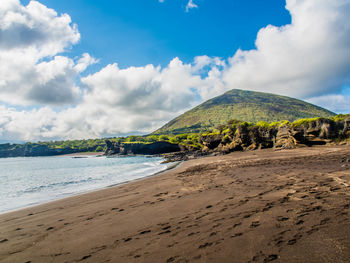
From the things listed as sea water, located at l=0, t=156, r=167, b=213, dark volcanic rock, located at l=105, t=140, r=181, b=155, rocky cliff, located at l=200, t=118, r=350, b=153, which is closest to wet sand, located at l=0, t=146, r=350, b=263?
sea water, located at l=0, t=156, r=167, b=213

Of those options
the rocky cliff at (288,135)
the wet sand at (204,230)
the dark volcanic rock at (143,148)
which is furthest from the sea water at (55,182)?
the dark volcanic rock at (143,148)

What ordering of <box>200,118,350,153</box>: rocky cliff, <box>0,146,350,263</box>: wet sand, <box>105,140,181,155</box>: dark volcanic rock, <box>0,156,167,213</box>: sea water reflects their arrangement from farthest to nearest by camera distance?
<box>105,140,181,155</box>: dark volcanic rock → <box>200,118,350,153</box>: rocky cliff → <box>0,156,167,213</box>: sea water → <box>0,146,350,263</box>: wet sand

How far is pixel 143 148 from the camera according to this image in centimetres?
12031

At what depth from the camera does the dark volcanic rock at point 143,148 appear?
111375 millimetres

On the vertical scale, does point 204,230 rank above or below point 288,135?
below

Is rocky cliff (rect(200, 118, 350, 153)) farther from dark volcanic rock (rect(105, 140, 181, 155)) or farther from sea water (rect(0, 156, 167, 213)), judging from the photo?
dark volcanic rock (rect(105, 140, 181, 155))

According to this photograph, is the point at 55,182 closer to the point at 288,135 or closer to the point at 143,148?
the point at 288,135

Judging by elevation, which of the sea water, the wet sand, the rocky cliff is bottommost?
the sea water

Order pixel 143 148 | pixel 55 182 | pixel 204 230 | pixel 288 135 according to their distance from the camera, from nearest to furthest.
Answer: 1. pixel 204 230
2. pixel 55 182
3. pixel 288 135
4. pixel 143 148

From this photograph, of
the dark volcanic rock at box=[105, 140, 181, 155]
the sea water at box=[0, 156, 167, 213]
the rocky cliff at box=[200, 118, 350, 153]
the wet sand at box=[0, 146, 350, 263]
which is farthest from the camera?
the dark volcanic rock at box=[105, 140, 181, 155]

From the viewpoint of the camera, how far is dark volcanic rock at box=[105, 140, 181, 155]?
365 feet

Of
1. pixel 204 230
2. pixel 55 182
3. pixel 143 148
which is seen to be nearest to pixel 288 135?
pixel 204 230

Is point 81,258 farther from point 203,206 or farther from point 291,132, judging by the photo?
point 291,132

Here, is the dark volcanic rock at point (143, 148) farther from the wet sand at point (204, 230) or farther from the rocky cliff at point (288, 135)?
the wet sand at point (204, 230)
